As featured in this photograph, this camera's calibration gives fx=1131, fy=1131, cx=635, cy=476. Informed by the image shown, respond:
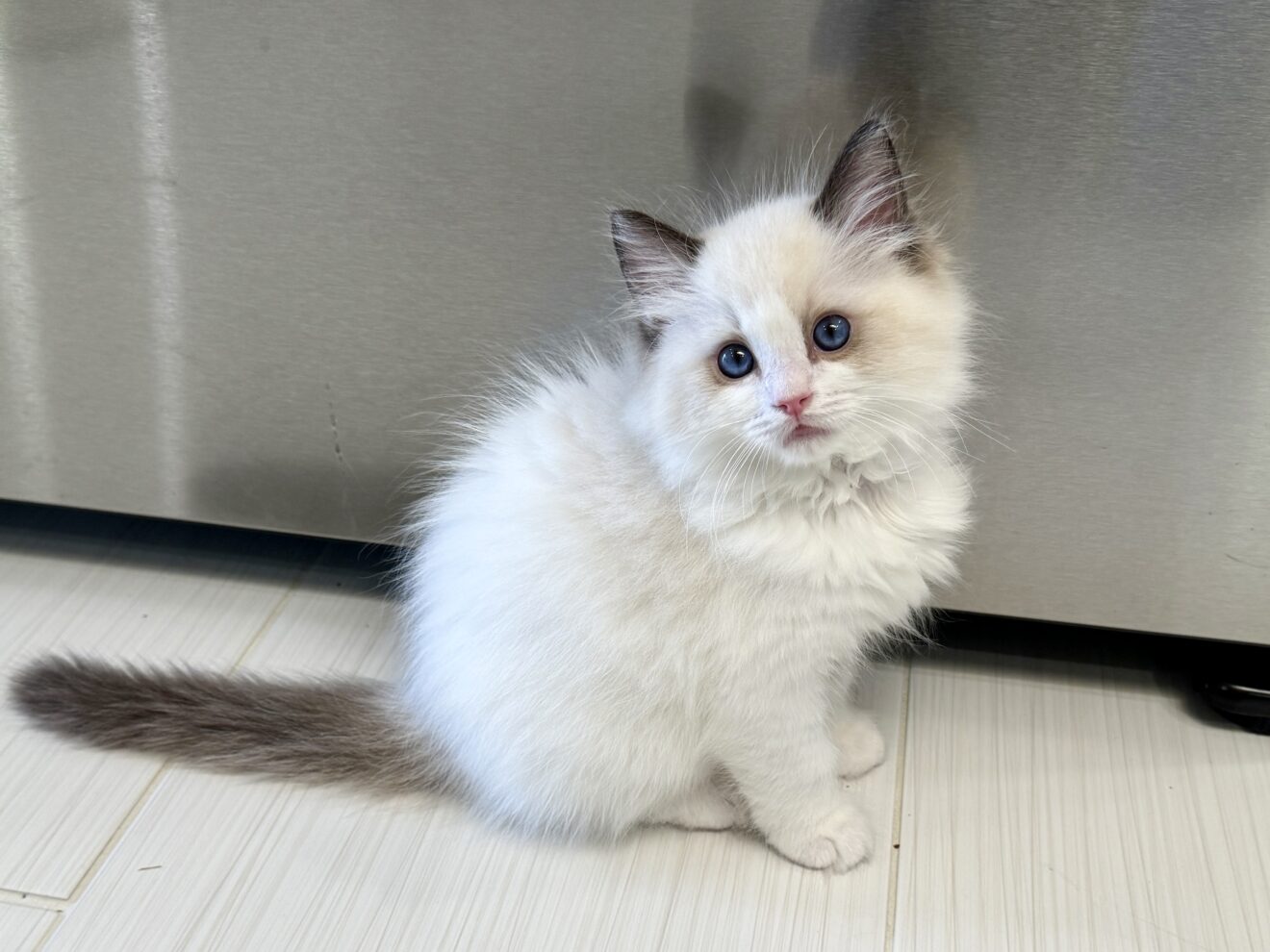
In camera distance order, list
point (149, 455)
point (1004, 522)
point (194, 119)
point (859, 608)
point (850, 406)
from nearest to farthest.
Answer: point (850, 406), point (859, 608), point (194, 119), point (1004, 522), point (149, 455)

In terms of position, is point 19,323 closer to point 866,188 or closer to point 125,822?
point 125,822

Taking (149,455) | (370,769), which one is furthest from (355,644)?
(149,455)

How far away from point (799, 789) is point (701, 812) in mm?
120

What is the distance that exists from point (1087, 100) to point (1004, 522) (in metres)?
0.47

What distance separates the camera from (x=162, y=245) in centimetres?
127

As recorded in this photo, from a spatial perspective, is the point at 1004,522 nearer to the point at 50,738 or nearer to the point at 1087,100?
the point at 1087,100

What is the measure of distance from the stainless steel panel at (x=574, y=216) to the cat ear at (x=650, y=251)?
15 cm

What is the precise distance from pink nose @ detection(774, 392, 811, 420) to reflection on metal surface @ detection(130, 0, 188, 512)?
0.73 meters

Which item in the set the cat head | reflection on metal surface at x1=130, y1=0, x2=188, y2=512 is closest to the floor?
reflection on metal surface at x1=130, y1=0, x2=188, y2=512

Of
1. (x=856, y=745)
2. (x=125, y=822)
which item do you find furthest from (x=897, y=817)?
(x=125, y=822)

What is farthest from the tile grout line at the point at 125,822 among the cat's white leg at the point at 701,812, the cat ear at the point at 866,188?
the cat ear at the point at 866,188

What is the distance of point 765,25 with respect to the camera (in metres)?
1.04

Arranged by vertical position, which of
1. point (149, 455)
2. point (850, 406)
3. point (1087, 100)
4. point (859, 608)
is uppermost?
point (1087, 100)

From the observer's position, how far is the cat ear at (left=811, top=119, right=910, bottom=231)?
3.10 ft
